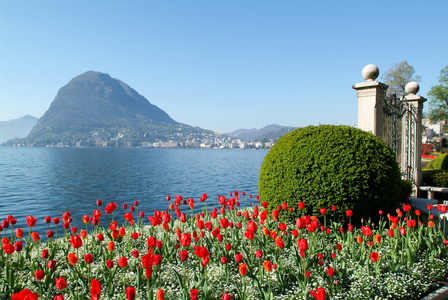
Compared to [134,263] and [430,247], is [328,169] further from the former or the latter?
[134,263]

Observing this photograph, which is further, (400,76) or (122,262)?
(400,76)

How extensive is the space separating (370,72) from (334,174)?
11.5ft

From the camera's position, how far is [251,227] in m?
3.90

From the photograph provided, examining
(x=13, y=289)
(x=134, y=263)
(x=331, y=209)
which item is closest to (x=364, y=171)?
(x=331, y=209)

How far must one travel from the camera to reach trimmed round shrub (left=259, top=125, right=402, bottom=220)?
5.75 m

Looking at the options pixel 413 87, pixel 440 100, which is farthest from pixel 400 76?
pixel 413 87

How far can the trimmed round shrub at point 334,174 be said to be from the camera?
575 centimetres

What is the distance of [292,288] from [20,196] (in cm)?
1951

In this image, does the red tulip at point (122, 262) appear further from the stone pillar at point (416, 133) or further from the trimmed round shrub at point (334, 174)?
the stone pillar at point (416, 133)

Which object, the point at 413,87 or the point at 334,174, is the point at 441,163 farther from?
the point at 334,174

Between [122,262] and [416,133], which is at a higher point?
[416,133]

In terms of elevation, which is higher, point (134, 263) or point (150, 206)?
point (134, 263)

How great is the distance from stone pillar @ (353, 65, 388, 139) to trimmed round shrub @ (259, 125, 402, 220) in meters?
1.51

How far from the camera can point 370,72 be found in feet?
25.7
